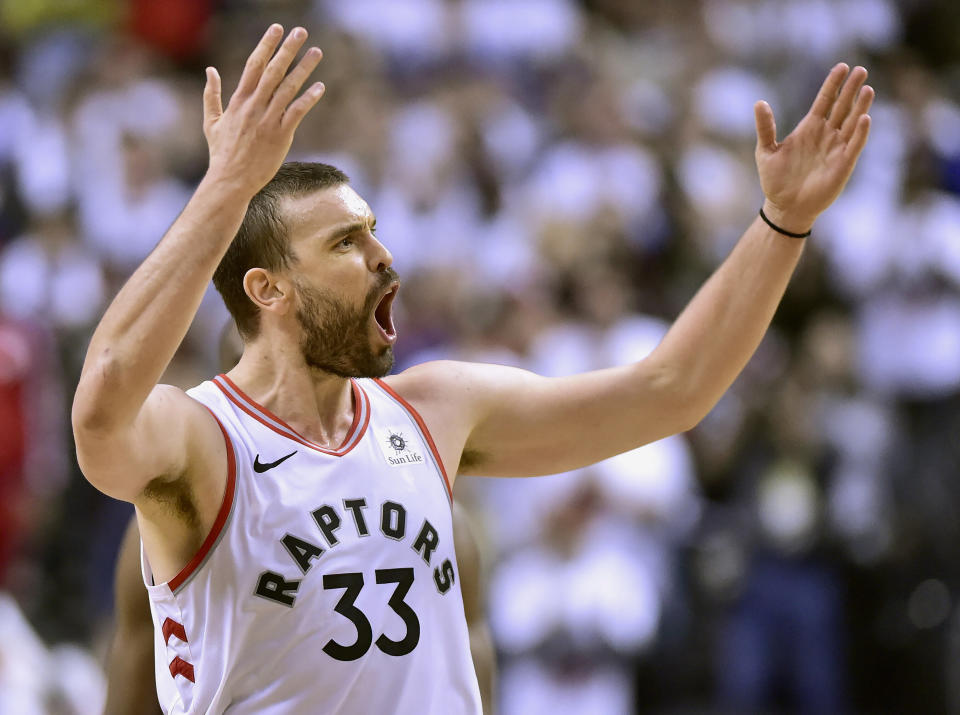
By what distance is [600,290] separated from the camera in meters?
9.45

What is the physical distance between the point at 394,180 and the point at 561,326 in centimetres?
217

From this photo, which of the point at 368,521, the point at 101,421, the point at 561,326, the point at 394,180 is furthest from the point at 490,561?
the point at 101,421

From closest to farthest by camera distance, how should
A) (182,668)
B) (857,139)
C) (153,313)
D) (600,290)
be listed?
(153,313)
(182,668)
(857,139)
(600,290)

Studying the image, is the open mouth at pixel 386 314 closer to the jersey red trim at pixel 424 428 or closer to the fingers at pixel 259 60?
the jersey red trim at pixel 424 428

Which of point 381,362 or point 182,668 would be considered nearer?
point 182,668

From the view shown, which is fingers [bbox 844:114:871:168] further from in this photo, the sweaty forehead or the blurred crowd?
the blurred crowd

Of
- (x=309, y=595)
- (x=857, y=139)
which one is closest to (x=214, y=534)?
(x=309, y=595)

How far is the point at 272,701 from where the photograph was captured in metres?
3.68

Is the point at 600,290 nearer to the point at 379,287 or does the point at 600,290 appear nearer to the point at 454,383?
the point at 454,383

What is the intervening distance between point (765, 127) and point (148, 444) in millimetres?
1947

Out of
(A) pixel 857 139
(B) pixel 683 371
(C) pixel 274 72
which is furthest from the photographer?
(B) pixel 683 371

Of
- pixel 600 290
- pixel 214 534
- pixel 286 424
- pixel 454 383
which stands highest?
pixel 600 290

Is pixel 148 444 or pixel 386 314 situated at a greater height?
pixel 386 314

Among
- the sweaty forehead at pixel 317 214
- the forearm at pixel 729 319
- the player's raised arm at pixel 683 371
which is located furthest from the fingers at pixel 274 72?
the forearm at pixel 729 319
